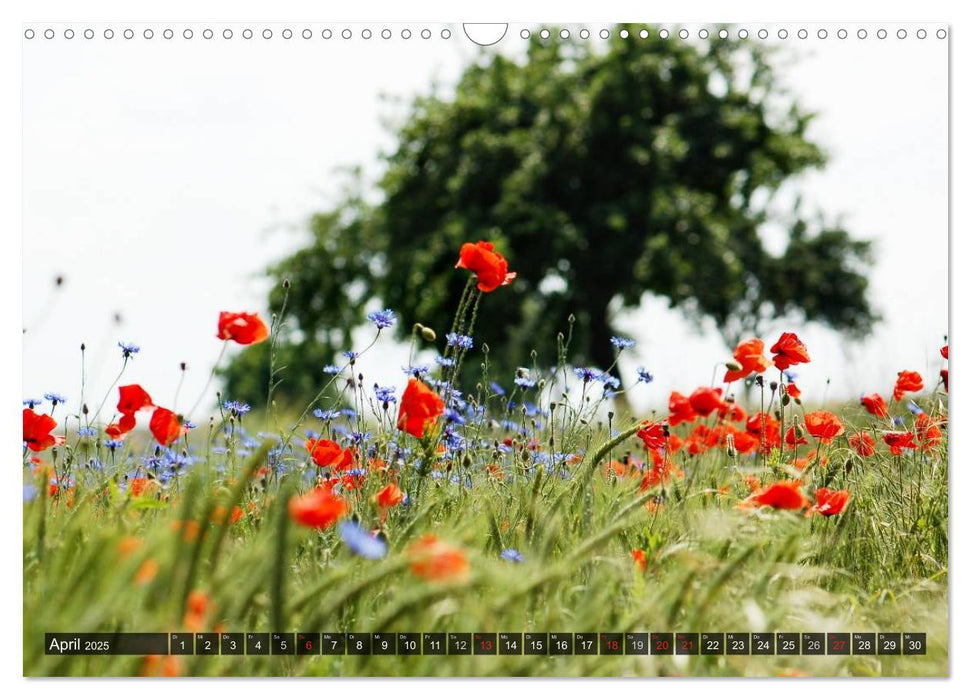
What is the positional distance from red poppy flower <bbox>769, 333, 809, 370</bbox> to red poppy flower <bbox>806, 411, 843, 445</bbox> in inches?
13.1

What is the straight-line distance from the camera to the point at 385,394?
2674 mm

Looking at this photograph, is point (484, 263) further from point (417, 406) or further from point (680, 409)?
point (680, 409)

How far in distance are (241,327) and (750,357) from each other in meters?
1.22

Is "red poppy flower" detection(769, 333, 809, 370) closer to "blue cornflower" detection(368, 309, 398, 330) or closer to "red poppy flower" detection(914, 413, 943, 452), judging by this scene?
"red poppy flower" detection(914, 413, 943, 452)

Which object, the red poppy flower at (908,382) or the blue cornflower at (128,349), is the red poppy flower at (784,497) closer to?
the red poppy flower at (908,382)

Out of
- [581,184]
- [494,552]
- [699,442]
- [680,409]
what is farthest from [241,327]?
[581,184]

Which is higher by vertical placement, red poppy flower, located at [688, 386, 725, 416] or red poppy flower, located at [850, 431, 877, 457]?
red poppy flower, located at [688, 386, 725, 416]

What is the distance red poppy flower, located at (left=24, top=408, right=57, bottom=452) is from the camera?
229cm

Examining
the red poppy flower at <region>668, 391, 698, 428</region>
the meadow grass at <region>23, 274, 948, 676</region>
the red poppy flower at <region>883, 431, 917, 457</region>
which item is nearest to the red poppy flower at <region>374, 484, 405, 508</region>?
the meadow grass at <region>23, 274, 948, 676</region>

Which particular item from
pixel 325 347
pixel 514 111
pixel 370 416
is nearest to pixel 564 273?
pixel 514 111

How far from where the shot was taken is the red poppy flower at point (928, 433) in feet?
8.59

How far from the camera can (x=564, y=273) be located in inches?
426

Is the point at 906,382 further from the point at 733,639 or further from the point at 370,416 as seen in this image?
the point at 370,416

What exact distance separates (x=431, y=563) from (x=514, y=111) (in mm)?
9820
